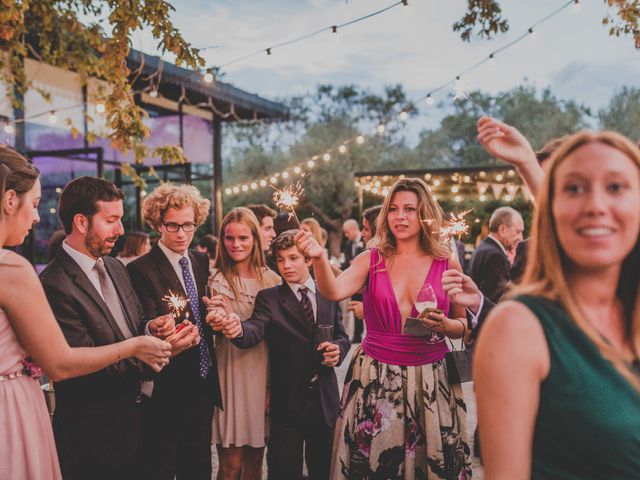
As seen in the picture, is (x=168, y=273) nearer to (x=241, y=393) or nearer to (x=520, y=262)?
(x=241, y=393)

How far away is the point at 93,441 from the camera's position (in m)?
2.59

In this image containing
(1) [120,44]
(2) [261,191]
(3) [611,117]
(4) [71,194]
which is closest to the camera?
(4) [71,194]

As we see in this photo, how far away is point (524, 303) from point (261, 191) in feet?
82.8

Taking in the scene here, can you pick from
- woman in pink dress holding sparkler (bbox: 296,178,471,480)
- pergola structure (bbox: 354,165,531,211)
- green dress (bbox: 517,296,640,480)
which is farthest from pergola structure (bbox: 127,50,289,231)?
green dress (bbox: 517,296,640,480)

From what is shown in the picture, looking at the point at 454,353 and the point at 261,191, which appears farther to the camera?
the point at 261,191

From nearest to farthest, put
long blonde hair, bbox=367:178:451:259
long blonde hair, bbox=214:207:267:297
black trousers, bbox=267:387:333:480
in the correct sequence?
long blonde hair, bbox=367:178:451:259
black trousers, bbox=267:387:333:480
long blonde hair, bbox=214:207:267:297

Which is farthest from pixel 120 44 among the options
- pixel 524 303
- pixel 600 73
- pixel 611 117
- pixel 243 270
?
pixel 600 73

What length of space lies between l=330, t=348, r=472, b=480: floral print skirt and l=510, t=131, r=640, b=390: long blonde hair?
5.31 feet

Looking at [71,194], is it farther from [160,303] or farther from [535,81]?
[535,81]

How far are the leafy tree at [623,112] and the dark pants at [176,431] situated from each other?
35.6 meters

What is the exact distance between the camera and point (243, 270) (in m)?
3.84

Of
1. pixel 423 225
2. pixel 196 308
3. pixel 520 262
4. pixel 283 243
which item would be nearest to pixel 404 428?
pixel 423 225

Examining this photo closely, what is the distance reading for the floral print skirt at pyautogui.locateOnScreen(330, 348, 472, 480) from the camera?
2.80 m

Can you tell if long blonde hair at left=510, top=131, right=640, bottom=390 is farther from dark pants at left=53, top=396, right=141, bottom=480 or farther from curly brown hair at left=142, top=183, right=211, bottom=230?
curly brown hair at left=142, top=183, right=211, bottom=230
